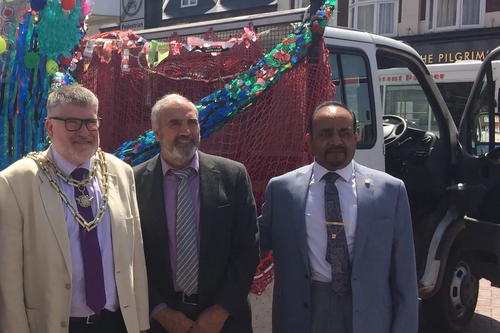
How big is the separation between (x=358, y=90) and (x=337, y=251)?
2.22 metres

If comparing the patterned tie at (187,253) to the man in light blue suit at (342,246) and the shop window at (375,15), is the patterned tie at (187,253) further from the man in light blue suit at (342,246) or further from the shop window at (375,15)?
the shop window at (375,15)

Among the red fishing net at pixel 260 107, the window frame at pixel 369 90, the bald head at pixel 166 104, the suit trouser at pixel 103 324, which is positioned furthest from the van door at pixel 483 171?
the suit trouser at pixel 103 324

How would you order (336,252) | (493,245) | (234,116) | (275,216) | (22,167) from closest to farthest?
(22,167) < (336,252) < (275,216) < (234,116) < (493,245)

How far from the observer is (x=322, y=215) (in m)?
2.48

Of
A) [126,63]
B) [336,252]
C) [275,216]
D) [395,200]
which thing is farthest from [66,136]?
[126,63]

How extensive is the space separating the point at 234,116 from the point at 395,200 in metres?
1.42

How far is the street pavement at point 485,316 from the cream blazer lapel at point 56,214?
13.1ft

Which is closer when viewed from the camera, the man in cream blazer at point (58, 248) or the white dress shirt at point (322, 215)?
the man in cream blazer at point (58, 248)

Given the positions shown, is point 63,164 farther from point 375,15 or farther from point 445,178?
point 375,15

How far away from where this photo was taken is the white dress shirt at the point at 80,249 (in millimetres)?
2275

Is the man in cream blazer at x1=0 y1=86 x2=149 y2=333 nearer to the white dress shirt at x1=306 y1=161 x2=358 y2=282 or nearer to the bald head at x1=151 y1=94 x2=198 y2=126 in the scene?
the bald head at x1=151 y1=94 x2=198 y2=126

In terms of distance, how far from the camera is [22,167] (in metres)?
2.27

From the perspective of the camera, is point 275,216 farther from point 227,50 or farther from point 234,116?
point 227,50

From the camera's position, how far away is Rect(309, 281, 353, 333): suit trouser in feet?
7.91
